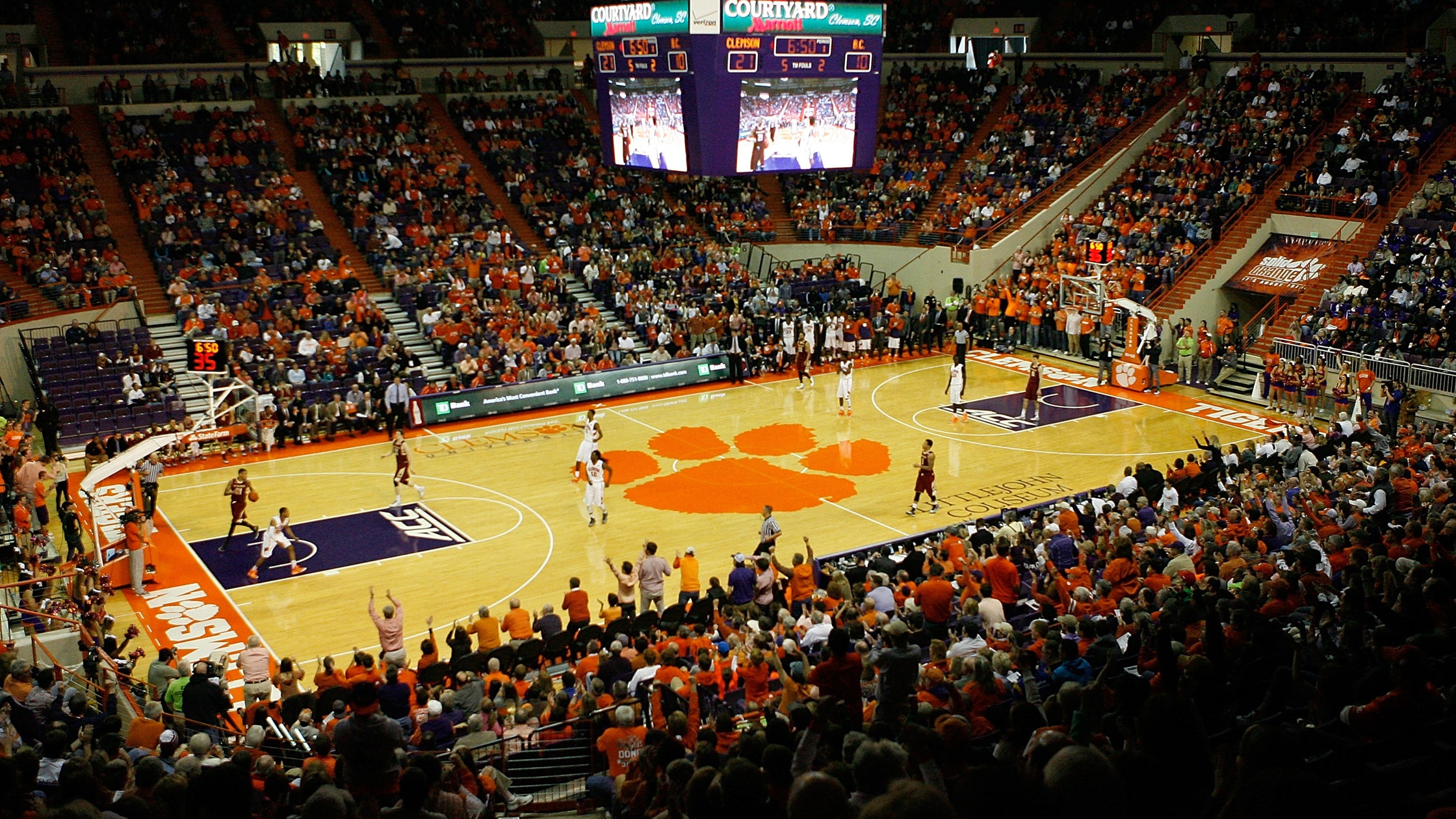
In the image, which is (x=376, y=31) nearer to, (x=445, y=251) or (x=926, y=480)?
(x=445, y=251)

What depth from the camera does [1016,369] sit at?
116 feet

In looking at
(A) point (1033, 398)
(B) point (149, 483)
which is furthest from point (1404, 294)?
(B) point (149, 483)

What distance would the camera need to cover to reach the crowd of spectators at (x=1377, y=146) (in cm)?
3428

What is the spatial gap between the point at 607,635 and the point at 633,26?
921 inches

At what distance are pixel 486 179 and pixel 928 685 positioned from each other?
35628 mm

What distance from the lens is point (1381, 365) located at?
94.5 feet

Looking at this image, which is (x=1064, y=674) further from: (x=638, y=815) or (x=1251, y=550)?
(x=1251, y=550)

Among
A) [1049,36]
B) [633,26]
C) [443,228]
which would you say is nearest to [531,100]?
[443,228]

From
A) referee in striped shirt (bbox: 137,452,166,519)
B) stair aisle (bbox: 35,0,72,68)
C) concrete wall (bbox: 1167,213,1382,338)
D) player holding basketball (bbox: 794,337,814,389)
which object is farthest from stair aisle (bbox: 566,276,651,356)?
stair aisle (bbox: 35,0,72,68)

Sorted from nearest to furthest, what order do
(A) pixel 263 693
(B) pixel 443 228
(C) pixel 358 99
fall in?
(A) pixel 263 693 < (B) pixel 443 228 < (C) pixel 358 99

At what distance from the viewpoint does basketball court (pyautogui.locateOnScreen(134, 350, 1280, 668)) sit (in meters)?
19.4

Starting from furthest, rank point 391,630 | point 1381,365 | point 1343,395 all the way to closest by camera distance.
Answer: point 1381,365, point 1343,395, point 391,630

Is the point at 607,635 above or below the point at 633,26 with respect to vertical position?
below

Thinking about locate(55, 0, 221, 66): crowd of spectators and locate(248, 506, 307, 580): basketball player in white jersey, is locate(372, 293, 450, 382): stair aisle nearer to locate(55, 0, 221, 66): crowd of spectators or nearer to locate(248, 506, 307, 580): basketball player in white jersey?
locate(248, 506, 307, 580): basketball player in white jersey
